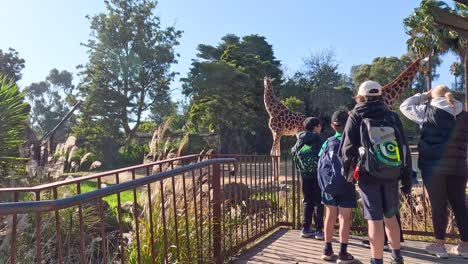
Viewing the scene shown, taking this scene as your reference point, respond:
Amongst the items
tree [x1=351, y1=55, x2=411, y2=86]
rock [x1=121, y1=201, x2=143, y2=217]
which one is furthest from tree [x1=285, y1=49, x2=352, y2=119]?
rock [x1=121, y1=201, x2=143, y2=217]

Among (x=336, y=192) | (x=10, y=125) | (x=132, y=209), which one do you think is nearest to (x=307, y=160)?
(x=336, y=192)

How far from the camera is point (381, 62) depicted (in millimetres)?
38688

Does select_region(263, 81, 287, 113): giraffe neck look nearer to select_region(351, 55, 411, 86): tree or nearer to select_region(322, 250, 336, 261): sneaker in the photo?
select_region(322, 250, 336, 261): sneaker

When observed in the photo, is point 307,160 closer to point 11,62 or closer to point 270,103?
point 270,103

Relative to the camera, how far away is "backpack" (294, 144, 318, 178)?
5.02 m

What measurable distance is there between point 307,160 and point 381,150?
5.17 feet

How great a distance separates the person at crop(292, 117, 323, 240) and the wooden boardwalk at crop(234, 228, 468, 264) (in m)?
0.20

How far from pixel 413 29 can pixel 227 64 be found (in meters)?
10.8

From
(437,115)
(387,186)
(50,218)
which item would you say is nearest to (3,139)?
(50,218)

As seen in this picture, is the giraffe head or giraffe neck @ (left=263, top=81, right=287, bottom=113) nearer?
the giraffe head

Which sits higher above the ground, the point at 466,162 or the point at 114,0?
the point at 114,0

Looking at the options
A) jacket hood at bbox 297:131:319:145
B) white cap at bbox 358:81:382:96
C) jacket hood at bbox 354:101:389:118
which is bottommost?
jacket hood at bbox 297:131:319:145

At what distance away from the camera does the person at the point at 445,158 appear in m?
4.27

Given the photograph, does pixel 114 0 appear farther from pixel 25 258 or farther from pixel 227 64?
pixel 25 258
